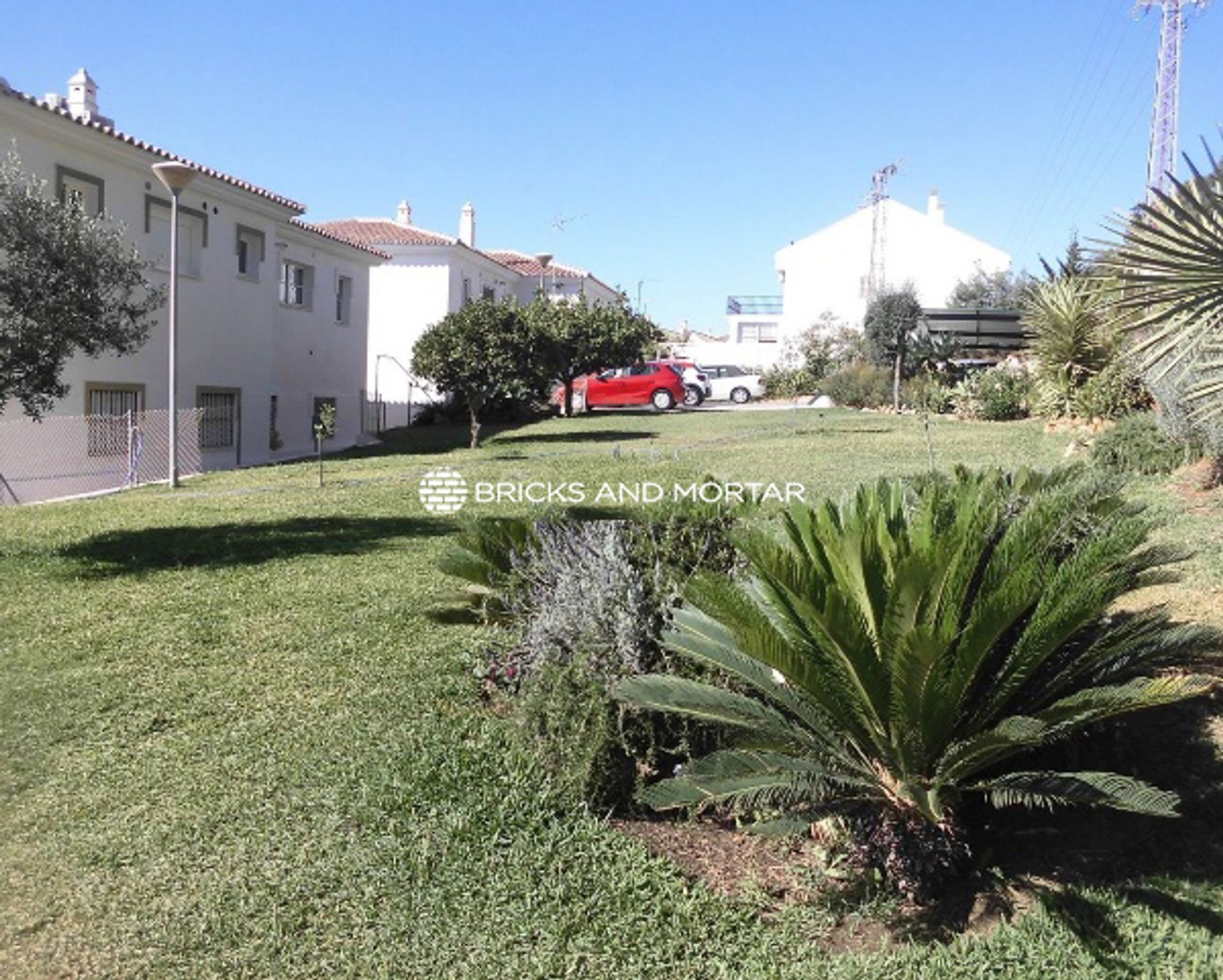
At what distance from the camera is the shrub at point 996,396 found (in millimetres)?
24578

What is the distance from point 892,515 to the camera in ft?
14.3

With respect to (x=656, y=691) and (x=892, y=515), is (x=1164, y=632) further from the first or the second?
(x=656, y=691)

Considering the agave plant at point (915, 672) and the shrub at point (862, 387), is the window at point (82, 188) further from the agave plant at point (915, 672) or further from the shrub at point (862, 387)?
the shrub at point (862, 387)

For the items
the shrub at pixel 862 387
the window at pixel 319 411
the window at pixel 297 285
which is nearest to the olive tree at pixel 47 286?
the window at pixel 297 285

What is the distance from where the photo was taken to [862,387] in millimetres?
33656

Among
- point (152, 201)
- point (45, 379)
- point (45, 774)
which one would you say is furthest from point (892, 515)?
point (152, 201)

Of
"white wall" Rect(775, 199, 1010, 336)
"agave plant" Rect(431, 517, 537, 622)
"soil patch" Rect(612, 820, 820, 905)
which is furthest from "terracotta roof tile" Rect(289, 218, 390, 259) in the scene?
"white wall" Rect(775, 199, 1010, 336)

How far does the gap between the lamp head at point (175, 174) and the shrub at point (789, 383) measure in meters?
31.5

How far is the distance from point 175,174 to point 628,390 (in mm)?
24634

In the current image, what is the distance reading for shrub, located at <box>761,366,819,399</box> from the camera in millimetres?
44656

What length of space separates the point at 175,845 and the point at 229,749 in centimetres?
89

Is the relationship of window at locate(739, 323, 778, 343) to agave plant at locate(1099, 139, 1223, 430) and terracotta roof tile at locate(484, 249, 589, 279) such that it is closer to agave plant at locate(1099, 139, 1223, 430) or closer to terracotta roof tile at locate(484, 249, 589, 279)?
terracotta roof tile at locate(484, 249, 589, 279)

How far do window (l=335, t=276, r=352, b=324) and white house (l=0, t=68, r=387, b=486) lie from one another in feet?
0.12

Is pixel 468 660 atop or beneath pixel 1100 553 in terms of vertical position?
beneath
